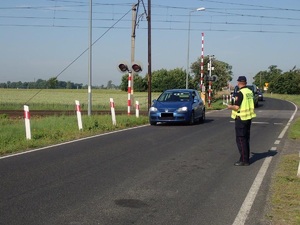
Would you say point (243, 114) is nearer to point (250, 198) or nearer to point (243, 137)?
point (243, 137)

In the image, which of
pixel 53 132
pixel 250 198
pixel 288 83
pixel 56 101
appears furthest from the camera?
pixel 288 83

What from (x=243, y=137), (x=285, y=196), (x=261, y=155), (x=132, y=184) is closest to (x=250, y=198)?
(x=285, y=196)

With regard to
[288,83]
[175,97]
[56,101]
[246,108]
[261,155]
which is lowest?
[56,101]

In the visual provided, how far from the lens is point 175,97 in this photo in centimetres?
1930

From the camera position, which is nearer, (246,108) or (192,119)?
(246,108)

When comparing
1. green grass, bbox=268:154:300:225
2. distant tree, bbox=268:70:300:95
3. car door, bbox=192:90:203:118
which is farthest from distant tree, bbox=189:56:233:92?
distant tree, bbox=268:70:300:95

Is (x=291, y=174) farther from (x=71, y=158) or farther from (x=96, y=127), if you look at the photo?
(x=96, y=127)

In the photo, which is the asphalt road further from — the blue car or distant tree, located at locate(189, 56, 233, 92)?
distant tree, located at locate(189, 56, 233, 92)

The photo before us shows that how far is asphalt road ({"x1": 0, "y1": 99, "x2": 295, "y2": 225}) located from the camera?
539 cm

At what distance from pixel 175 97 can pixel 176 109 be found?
1.52 m

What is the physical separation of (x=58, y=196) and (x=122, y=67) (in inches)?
619

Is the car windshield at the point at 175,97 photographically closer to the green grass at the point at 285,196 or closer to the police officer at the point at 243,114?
the police officer at the point at 243,114

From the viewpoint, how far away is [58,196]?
6.26 metres

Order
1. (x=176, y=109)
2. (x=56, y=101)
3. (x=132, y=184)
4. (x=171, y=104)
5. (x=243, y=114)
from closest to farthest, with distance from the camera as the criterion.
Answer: (x=132, y=184) → (x=243, y=114) → (x=176, y=109) → (x=171, y=104) → (x=56, y=101)
